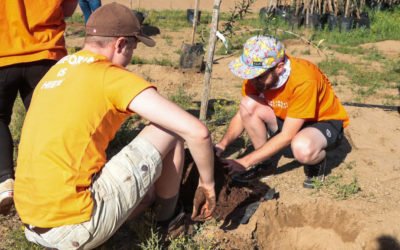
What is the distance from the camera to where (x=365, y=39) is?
8.12 meters

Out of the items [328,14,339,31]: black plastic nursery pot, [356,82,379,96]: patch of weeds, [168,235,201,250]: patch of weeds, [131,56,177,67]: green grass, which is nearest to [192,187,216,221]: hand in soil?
[168,235,201,250]: patch of weeds

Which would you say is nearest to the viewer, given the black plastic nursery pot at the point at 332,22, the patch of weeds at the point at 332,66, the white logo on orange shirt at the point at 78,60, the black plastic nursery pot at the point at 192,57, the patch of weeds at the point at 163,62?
the white logo on orange shirt at the point at 78,60

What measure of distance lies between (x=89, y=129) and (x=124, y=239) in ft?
3.40

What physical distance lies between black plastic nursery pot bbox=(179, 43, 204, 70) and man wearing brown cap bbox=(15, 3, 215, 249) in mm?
3737

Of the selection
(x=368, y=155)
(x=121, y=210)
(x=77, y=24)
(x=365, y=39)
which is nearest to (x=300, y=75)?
(x=368, y=155)

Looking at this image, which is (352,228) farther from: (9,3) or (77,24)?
(77,24)

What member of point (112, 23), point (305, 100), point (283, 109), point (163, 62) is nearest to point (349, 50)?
point (163, 62)

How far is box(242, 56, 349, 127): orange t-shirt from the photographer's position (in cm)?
277

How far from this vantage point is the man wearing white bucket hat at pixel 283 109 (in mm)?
2734

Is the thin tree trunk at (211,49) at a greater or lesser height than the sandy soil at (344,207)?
greater

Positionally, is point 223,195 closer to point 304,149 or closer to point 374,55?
point 304,149

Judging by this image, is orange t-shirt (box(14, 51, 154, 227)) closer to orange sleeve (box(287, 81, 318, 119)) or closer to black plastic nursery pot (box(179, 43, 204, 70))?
orange sleeve (box(287, 81, 318, 119))

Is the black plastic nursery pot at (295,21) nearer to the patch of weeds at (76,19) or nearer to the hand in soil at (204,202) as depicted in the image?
the patch of weeds at (76,19)

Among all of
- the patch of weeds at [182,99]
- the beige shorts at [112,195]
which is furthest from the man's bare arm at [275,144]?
the patch of weeds at [182,99]
